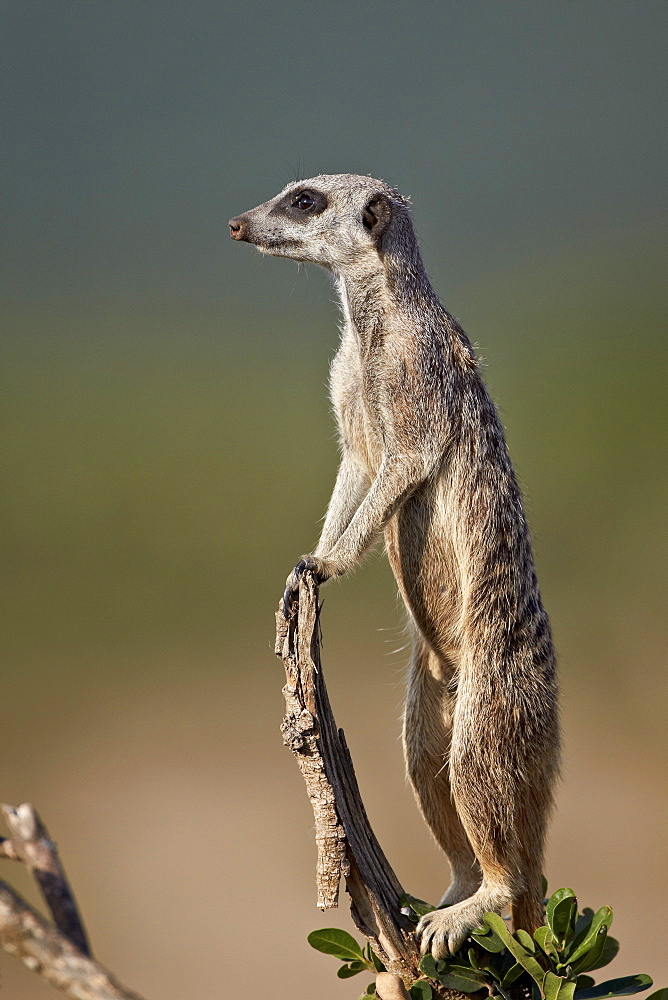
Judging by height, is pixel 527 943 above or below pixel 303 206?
below

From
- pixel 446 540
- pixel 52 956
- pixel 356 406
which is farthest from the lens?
pixel 356 406

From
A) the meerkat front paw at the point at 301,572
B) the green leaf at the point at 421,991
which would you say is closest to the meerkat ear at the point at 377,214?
the meerkat front paw at the point at 301,572

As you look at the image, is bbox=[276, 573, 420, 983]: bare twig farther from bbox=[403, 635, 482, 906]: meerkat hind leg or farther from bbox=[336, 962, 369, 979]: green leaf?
bbox=[403, 635, 482, 906]: meerkat hind leg

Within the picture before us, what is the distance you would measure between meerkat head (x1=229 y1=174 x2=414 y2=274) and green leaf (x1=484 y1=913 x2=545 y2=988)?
Answer: 1624 mm

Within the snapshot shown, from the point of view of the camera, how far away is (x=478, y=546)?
2252mm

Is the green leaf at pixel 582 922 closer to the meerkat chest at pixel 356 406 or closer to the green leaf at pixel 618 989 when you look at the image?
the green leaf at pixel 618 989

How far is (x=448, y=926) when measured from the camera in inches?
81.4

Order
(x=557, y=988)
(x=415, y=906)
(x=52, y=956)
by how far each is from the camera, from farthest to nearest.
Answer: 1. (x=415, y=906)
2. (x=557, y=988)
3. (x=52, y=956)

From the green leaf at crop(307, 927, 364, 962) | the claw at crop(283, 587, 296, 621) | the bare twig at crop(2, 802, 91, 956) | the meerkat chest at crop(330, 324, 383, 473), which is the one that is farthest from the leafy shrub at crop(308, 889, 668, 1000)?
the meerkat chest at crop(330, 324, 383, 473)

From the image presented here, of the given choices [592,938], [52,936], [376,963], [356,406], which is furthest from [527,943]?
[356,406]

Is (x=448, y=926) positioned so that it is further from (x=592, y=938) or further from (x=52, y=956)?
(x=52, y=956)

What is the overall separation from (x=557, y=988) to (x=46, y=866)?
1197 mm

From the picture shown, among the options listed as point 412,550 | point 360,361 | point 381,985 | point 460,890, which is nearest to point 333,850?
point 381,985

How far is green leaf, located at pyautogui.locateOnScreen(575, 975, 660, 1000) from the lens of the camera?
2.00 m
